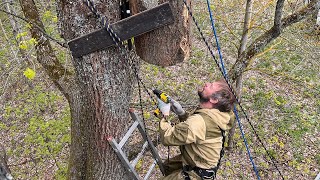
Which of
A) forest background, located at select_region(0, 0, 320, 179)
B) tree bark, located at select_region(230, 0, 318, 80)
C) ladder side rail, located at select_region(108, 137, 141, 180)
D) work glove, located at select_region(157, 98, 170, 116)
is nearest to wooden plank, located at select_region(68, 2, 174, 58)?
work glove, located at select_region(157, 98, 170, 116)

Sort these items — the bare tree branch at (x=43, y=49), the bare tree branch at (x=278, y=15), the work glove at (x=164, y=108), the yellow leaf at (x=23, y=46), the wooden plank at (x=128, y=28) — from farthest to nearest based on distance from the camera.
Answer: the bare tree branch at (x=43, y=49) → the yellow leaf at (x=23, y=46) → the bare tree branch at (x=278, y=15) → the work glove at (x=164, y=108) → the wooden plank at (x=128, y=28)

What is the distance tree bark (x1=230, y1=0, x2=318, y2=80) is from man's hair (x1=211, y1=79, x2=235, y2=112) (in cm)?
130

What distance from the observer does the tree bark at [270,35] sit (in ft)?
11.7

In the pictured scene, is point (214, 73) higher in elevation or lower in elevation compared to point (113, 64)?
lower

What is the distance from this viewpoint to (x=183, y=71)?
28.1 feet

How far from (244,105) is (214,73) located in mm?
1483

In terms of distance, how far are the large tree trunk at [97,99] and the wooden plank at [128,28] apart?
0.31 ft

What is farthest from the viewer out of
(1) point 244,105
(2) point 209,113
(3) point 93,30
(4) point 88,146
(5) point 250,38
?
(5) point 250,38

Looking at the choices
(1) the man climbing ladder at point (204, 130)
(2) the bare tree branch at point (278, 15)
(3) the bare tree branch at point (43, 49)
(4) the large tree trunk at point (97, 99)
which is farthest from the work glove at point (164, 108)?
(2) the bare tree branch at point (278, 15)

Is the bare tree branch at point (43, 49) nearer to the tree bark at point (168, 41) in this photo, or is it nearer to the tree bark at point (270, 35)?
the tree bark at point (168, 41)

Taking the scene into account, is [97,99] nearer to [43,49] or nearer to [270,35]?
[43,49]

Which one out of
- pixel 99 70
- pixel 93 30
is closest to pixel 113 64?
pixel 99 70

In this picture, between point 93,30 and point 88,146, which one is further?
point 88,146

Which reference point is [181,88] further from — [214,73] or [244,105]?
[244,105]
